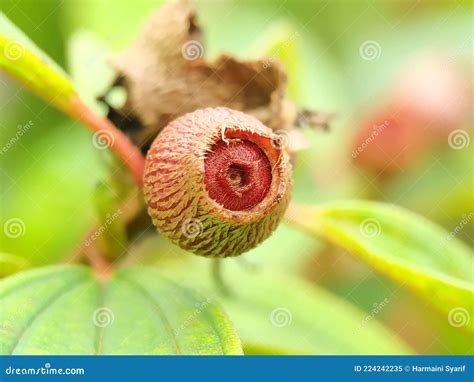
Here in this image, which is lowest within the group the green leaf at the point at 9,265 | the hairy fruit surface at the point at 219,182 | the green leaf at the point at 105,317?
the green leaf at the point at 9,265

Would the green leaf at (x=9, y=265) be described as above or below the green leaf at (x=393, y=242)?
below

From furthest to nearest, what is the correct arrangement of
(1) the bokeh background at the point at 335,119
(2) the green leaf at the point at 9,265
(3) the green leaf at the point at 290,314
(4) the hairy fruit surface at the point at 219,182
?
1. (1) the bokeh background at the point at 335,119
2. (3) the green leaf at the point at 290,314
3. (2) the green leaf at the point at 9,265
4. (4) the hairy fruit surface at the point at 219,182

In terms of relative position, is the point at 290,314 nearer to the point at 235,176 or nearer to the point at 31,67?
the point at 235,176

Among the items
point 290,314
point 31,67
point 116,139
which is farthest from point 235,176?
point 290,314

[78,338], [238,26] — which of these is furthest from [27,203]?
[238,26]

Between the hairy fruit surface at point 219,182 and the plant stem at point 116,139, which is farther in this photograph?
the plant stem at point 116,139

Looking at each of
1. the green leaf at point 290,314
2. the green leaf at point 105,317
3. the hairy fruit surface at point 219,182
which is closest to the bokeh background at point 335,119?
the green leaf at point 290,314

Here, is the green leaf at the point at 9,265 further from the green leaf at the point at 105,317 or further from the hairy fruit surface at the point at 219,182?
the hairy fruit surface at the point at 219,182
